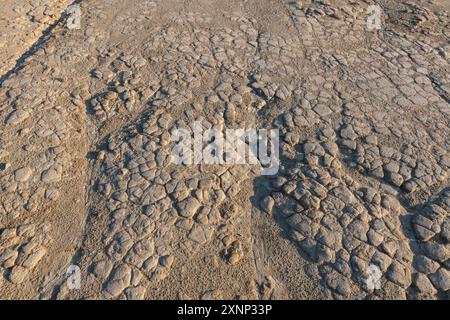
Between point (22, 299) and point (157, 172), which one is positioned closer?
point (22, 299)

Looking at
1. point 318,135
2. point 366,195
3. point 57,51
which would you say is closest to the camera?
point 366,195

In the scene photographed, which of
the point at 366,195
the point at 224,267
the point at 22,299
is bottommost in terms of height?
the point at 22,299

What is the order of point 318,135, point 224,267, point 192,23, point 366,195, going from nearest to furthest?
point 224,267, point 366,195, point 318,135, point 192,23

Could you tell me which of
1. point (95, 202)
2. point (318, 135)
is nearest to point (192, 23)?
point (318, 135)

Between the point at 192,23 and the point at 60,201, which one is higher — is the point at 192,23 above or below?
above

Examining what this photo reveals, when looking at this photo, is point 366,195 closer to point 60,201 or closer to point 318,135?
point 318,135

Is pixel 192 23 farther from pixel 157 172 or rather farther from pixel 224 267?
pixel 224 267

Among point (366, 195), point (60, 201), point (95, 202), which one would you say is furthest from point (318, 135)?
point (60, 201)
